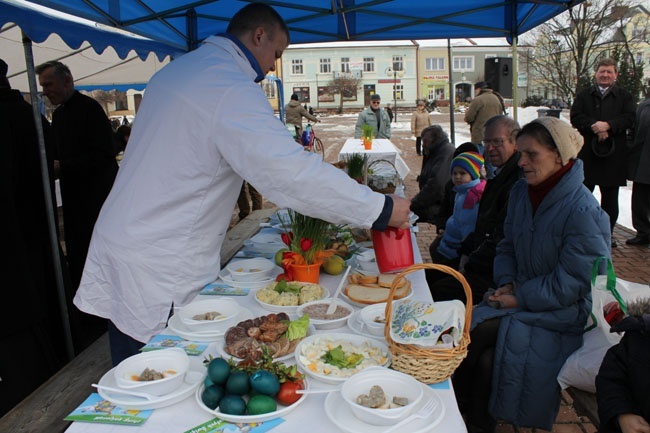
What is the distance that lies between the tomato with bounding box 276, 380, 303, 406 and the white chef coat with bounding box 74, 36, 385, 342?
69cm

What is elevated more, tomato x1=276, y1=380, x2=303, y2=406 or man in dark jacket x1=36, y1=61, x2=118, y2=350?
man in dark jacket x1=36, y1=61, x2=118, y2=350

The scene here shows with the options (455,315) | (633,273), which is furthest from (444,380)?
(633,273)

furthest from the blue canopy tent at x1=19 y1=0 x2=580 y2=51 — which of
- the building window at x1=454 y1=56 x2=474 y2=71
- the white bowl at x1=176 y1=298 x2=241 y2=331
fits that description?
the building window at x1=454 y1=56 x2=474 y2=71

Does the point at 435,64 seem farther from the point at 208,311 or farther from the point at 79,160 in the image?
the point at 208,311

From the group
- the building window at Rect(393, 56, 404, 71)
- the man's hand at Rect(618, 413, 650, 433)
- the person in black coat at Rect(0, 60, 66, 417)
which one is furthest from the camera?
the building window at Rect(393, 56, 404, 71)

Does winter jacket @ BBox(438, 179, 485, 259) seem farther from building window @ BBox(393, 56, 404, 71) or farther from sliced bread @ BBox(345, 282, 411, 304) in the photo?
building window @ BBox(393, 56, 404, 71)

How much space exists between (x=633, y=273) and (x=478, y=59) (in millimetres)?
61416

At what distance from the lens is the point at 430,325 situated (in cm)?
147

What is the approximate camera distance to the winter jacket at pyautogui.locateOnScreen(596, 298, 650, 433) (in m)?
1.71

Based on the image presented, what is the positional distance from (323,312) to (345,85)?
187 ft

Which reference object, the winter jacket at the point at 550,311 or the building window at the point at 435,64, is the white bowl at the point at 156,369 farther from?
the building window at the point at 435,64

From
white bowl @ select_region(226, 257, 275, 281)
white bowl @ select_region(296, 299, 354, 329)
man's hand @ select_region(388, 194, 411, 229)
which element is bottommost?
white bowl @ select_region(296, 299, 354, 329)

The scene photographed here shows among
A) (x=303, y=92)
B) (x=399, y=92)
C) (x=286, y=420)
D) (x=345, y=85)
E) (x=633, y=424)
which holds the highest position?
(x=345, y=85)

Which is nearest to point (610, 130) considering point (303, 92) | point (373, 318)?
point (373, 318)
